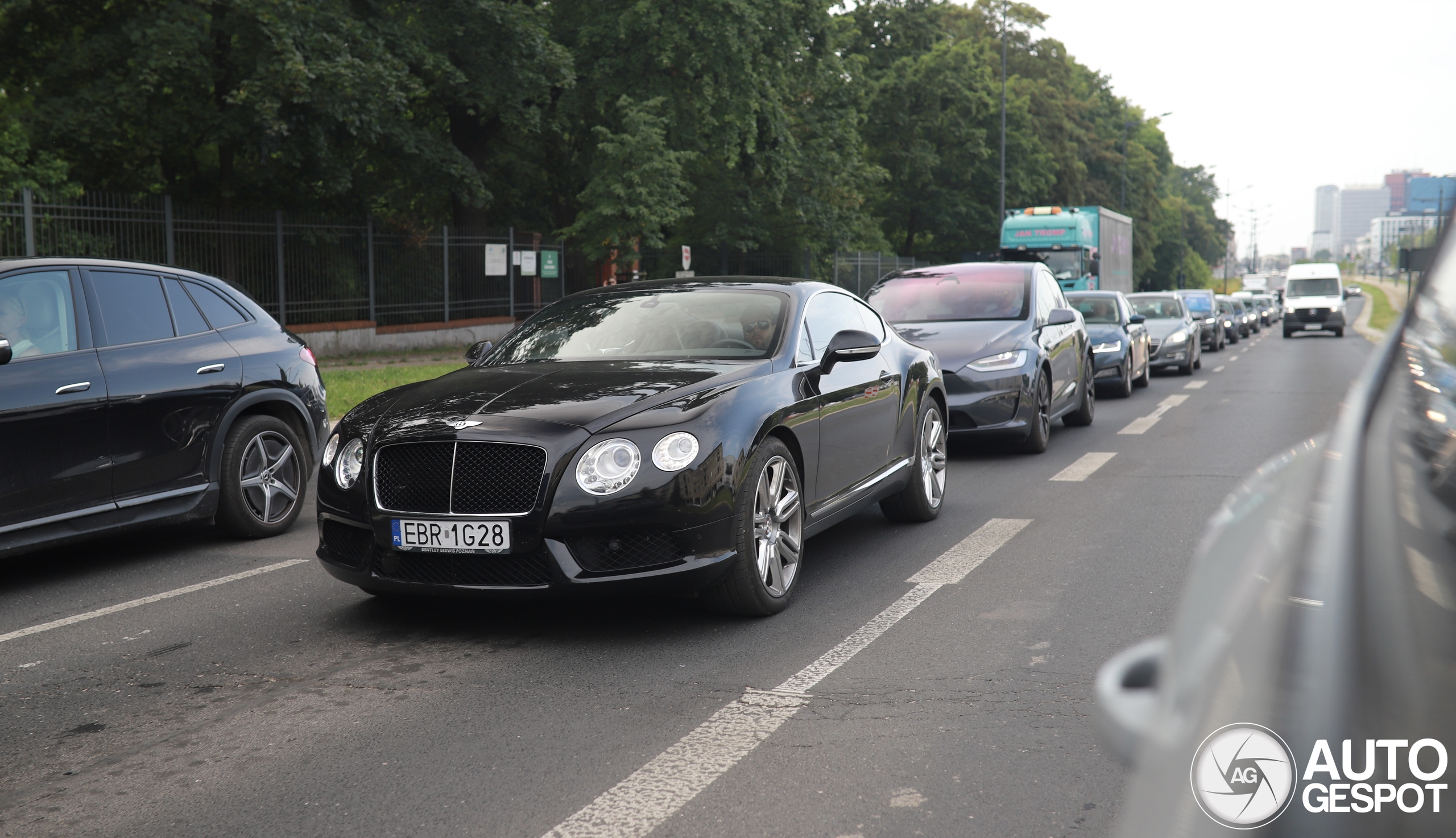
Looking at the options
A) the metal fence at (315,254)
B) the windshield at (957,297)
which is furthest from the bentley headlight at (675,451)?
the metal fence at (315,254)

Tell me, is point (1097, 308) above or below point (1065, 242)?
below

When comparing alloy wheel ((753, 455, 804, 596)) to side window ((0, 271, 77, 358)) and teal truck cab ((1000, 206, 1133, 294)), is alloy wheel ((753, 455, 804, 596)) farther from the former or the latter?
teal truck cab ((1000, 206, 1133, 294))

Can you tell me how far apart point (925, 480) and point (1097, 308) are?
11434 mm

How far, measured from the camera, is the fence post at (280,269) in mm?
22797

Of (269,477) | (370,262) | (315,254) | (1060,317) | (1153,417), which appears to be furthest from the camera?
(370,262)

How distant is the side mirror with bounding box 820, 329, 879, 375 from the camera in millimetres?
6289

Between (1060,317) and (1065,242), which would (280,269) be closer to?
(1060,317)

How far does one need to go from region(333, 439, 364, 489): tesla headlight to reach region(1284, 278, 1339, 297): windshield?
1919 inches

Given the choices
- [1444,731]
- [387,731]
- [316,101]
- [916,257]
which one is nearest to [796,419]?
[387,731]

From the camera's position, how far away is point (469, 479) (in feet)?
16.2
